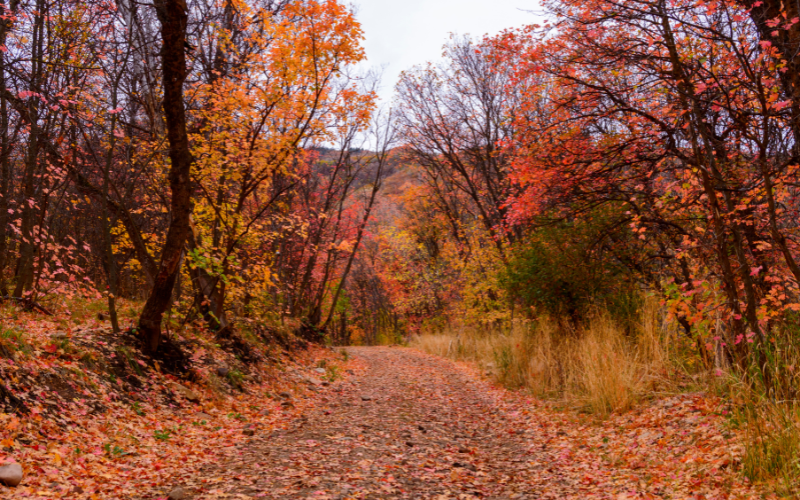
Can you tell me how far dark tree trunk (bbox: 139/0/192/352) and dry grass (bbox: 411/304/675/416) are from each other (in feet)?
20.5

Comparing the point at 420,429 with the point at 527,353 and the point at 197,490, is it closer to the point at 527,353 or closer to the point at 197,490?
the point at 197,490

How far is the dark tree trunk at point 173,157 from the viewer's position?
21.0ft

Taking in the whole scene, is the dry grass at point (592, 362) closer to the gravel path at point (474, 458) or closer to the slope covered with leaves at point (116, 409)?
the gravel path at point (474, 458)

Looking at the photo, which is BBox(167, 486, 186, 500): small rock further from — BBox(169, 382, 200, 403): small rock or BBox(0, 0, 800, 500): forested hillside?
BBox(169, 382, 200, 403): small rock

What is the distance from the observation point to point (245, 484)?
4109 millimetres

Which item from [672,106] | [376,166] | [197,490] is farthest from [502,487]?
[376,166]

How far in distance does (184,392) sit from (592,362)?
5.97m

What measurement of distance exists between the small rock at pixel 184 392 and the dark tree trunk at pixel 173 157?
28.5 inches

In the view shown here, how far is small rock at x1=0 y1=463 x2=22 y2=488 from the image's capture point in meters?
3.29

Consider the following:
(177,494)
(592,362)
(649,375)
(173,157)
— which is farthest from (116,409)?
(649,375)

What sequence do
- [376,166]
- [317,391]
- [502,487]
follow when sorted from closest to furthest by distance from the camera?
[502,487]
[317,391]
[376,166]

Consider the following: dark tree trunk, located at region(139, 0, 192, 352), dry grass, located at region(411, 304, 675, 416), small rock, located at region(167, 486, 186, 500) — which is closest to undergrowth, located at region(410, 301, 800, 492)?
dry grass, located at region(411, 304, 675, 416)

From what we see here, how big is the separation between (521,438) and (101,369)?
5395 millimetres

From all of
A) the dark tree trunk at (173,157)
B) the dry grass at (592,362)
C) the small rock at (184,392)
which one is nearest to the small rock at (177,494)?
the small rock at (184,392)
